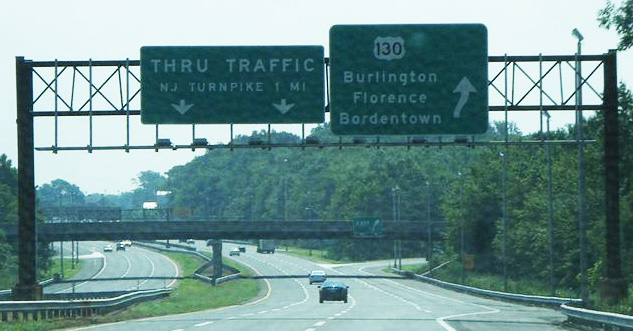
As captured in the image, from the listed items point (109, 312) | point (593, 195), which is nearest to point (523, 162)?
point (593, 195)

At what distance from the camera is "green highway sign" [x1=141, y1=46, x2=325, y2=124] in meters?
33.7

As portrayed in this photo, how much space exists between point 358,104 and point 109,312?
12.8 metres

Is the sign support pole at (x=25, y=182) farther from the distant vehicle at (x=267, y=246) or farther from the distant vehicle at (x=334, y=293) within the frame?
the distant vehicle at (x=267, y=246)

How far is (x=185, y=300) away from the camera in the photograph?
72.2 metres

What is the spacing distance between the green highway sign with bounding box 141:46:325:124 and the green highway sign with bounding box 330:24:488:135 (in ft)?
2.48

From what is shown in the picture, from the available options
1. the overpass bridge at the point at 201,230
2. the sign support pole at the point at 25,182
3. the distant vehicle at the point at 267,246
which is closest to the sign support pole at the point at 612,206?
the sign support pole at the point at 25,182

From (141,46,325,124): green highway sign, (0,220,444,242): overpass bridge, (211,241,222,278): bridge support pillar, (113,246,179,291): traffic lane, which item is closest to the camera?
(141,46,325,124): green highway sign

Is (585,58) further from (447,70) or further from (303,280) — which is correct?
(303,280)

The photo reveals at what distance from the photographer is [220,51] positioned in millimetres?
33688

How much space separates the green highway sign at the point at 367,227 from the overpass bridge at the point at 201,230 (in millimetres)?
507

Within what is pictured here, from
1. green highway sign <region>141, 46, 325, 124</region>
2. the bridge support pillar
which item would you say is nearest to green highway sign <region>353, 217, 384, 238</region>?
the bridge support pillar

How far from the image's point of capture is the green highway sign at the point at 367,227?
10175 cm

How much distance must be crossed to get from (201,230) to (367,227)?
48.6 feet

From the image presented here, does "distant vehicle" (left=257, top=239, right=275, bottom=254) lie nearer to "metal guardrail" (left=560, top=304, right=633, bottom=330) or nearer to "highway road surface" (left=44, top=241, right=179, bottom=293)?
"highway road surface" (left=44, top=241, right=179, bottom=293)
